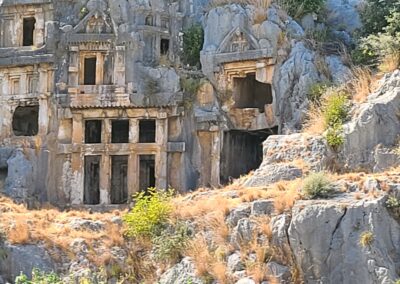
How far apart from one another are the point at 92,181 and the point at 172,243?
41.6ft

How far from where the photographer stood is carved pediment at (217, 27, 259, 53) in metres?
30.8

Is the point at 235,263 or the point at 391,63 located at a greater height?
the point at 391,63

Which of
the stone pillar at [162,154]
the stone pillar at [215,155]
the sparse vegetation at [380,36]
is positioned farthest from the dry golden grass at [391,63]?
the stone pillar at [162,154]

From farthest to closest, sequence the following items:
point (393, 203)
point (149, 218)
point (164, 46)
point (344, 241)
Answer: point (164, 46), point (149, 218), point (393, 203), point (344, 241)

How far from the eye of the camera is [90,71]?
109 ft

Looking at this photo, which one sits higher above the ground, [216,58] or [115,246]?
[216,58]

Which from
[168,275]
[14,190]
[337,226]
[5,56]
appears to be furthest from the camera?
[5,56]

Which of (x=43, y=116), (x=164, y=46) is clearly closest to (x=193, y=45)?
(x=164, y=46)

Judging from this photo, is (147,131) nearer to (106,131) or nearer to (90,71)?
Answer: (106,131)

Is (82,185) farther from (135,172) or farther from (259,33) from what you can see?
(259,33)

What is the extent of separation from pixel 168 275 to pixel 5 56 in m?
16.1

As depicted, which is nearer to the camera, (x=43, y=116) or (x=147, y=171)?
(x=43, y=116)

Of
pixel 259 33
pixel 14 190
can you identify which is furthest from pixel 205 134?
pixel 14 190

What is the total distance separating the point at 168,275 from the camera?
67.3ft
